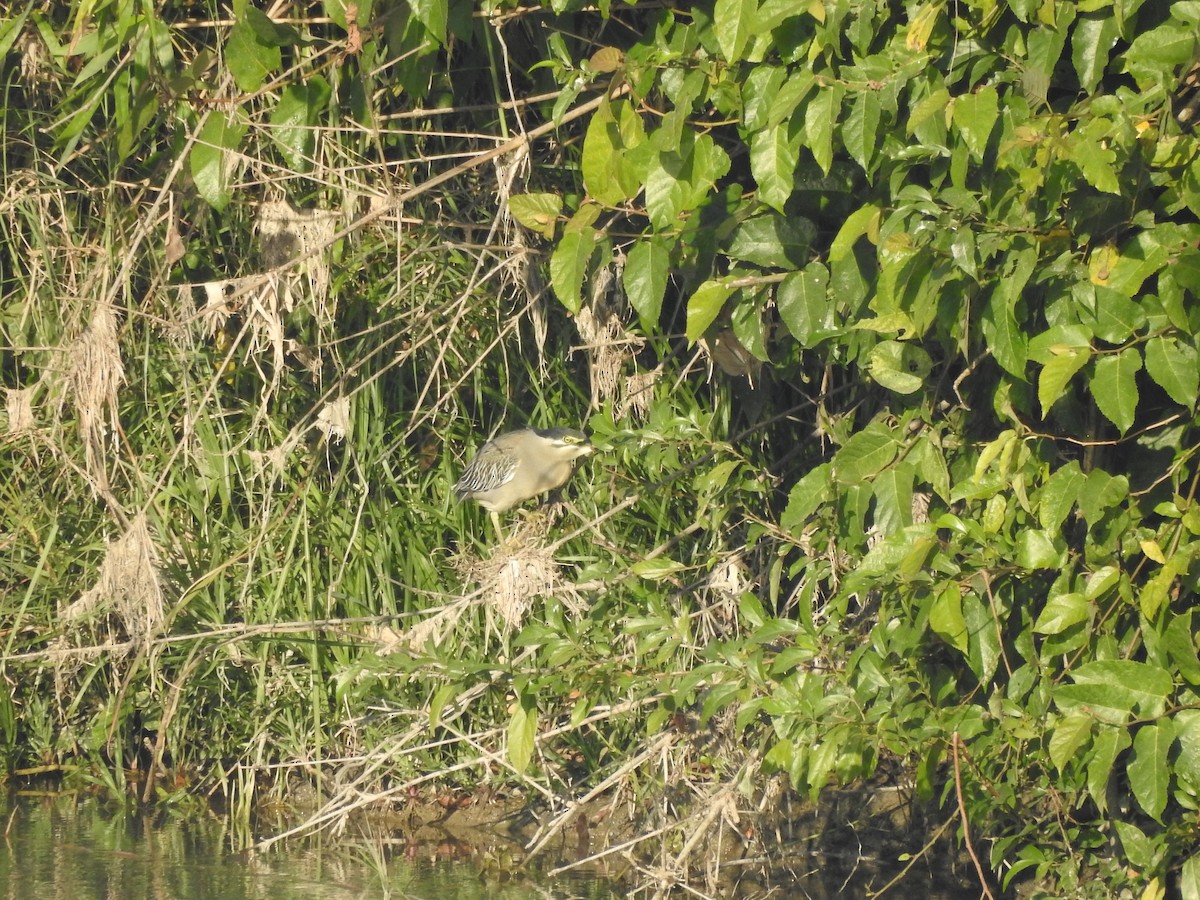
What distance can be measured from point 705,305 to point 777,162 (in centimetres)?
42

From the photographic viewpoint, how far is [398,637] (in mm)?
5133

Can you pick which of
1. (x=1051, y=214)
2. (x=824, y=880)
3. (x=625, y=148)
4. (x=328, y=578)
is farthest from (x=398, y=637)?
(x=1051, y=214)

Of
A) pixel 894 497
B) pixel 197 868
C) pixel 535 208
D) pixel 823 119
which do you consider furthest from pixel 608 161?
pixel 197 868

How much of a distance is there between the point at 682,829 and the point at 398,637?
3.76ft

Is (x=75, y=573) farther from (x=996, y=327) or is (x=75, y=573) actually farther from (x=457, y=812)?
(x=996, y=327)

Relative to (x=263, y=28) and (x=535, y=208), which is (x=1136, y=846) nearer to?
(x=535, y=208)

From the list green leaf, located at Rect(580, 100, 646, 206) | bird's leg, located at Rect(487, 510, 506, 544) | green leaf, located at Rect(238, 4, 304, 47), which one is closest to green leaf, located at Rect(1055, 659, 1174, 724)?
green leaf, located at Rect(580, 100, 646, 206)

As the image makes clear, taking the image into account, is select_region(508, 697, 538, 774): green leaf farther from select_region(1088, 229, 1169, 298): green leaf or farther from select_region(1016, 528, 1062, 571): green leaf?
select_region(1088, 229, 1169, 298): green leaf

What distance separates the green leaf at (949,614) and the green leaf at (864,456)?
36cm

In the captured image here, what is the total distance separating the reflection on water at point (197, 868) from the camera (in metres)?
5.20

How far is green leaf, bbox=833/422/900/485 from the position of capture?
146 inches

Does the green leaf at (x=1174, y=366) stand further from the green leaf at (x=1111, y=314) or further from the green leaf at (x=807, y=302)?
the green leaf at (x=807, y=302)

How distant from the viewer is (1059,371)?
307 centimetres

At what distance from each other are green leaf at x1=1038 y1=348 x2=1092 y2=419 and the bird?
2478 millimetres
